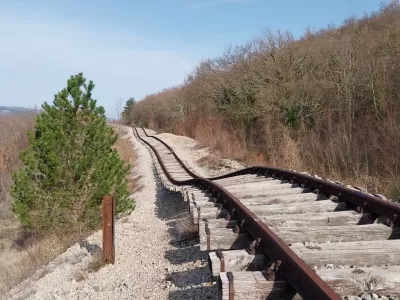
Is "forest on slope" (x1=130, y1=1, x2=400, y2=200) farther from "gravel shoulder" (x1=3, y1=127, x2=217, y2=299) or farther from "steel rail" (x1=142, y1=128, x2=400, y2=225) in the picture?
"gravel shoulder" (x1=3, y1=127, x2=217, y2=299)

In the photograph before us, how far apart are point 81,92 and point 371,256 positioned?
7.58m

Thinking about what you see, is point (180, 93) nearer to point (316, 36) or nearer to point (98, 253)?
point (316, 36)

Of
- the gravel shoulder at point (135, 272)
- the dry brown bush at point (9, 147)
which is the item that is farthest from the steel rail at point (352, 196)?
the dry brown bush at point (9, 147)

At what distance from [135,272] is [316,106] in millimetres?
14517

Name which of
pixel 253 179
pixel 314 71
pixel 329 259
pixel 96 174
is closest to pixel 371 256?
pixel 329 259

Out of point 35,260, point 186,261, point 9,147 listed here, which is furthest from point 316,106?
point 9,147

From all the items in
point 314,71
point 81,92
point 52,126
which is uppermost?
point 314,71

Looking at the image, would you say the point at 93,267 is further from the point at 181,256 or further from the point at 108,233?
the point at 181,256

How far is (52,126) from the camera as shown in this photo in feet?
30.3

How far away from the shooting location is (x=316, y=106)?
18.1 m

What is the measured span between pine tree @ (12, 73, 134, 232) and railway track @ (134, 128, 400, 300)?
3156mm

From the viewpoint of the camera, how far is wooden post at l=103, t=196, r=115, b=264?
5.66 metres

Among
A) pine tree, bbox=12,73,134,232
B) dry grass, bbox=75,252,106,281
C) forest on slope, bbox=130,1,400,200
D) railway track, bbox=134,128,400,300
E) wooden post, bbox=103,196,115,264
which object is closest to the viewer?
railway track, bbox=134,128,400,300

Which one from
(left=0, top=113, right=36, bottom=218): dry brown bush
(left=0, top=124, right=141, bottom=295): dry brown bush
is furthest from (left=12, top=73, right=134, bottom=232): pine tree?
(left=0, top=113, right=36, bottom=218): dry brown bush
